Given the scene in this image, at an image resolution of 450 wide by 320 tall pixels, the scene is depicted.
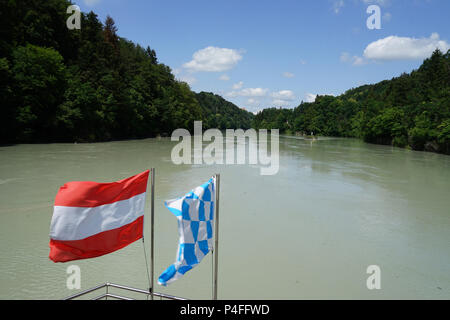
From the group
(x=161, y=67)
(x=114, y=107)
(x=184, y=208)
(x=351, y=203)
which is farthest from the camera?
(x=161, y=67)

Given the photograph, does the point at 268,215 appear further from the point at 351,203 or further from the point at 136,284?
the point at 136,284

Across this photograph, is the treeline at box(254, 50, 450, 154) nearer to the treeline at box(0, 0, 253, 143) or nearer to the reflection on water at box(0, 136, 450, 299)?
the reflection on water at box(0, 136, 450, 299)

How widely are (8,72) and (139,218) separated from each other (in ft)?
107

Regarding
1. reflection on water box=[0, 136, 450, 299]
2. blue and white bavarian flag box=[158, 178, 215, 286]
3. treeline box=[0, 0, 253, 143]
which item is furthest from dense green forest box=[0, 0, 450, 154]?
blue and white bavarian flag box=[158, 178, 215, 286]

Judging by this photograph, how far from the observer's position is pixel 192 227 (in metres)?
3.22

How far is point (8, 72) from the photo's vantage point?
28.3 meters

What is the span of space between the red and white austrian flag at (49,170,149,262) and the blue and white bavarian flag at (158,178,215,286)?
0.48 meters

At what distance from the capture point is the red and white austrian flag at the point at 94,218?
2.89 meters

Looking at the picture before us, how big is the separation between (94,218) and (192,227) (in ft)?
3.26

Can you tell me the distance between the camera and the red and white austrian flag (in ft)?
9.49

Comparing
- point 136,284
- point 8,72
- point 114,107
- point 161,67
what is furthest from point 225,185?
point 161,67

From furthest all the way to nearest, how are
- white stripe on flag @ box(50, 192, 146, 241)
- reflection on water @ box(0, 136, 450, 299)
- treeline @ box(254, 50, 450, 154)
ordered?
treeline @ box(254, 50, 450, 154) → reflection on water @ box(0, 136, 450, 299) → white stripe on flag @ box(50, 192, 146, 241)

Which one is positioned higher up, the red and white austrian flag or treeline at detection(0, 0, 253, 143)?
treeline at detection(0, 0, 253, 143)

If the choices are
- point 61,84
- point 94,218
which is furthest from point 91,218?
point 61,84
